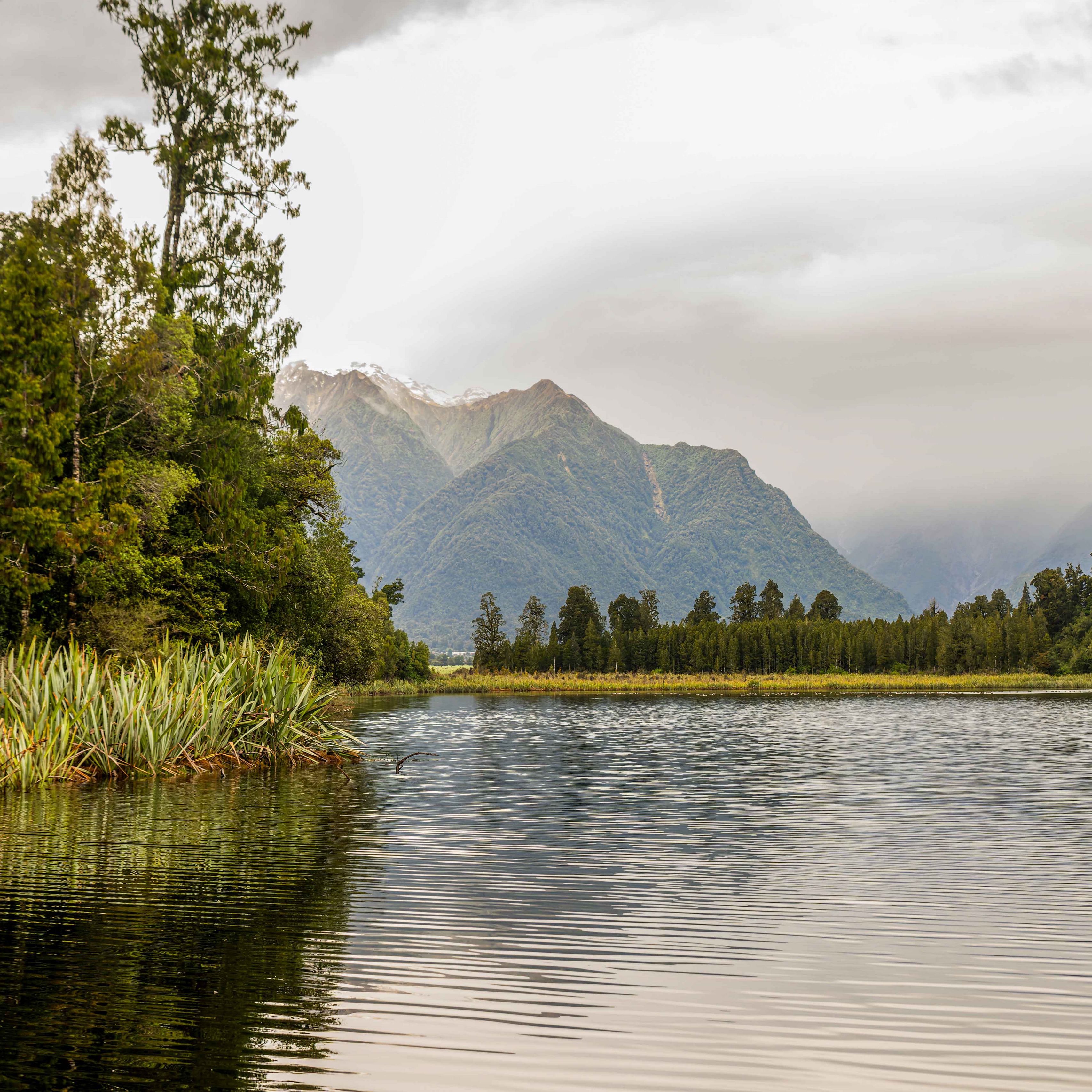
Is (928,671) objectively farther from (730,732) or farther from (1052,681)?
(730,732)

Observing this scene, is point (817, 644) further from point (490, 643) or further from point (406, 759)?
point (406, 759)

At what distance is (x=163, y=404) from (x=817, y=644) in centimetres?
15821

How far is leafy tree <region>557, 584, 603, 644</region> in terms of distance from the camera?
188250mm

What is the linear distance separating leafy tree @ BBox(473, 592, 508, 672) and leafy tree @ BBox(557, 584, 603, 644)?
12757 mm

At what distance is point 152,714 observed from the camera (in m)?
28.0

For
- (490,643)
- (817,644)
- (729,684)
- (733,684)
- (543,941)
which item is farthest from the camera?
(817,644)

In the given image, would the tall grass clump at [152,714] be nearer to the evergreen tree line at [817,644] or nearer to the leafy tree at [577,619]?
the evergreen tree line at [817,644]

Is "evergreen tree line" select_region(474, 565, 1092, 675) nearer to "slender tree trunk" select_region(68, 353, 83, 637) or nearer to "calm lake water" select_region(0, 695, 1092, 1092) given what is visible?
"slender tree trunk" select_region(68, 353, 83, 637)

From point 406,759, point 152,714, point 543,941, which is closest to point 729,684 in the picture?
point 406,759

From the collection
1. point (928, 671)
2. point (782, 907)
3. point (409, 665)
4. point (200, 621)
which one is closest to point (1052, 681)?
point (928, 671)

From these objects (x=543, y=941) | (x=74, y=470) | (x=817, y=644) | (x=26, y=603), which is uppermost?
(x=74, y=470)

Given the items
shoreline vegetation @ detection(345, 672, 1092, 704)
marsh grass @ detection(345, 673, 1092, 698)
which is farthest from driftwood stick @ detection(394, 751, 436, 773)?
marsh grass @ detection(345, 673, 1092, 698)

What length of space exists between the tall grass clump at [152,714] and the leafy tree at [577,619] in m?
151

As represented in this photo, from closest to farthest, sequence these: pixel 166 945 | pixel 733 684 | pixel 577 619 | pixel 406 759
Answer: pixel 166 945 < pixel 406 759 < pixel 733 684 < pixel 577 619
